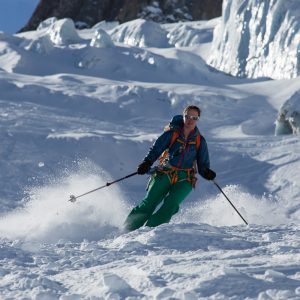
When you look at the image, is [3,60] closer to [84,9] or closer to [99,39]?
[99,39]

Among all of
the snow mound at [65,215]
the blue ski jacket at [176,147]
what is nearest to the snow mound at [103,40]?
the snow mound at [65,215]

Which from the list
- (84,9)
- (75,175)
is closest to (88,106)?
(75,175)

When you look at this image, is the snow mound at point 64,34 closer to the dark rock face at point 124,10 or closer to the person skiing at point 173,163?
the dark rock face at point 124,10

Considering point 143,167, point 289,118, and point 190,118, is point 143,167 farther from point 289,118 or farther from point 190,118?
point 289,118

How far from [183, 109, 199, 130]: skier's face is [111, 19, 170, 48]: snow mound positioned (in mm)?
34044

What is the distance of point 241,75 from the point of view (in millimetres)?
31453

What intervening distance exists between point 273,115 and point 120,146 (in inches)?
273

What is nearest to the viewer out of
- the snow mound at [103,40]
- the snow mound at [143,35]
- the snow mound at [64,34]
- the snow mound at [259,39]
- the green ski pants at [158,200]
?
the green ski pants at [158,200]

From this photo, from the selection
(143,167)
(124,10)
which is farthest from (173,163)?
(124,10)

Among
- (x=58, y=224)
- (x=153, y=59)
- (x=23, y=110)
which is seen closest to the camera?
(x=58, y=224)

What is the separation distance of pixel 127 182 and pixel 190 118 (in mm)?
5572

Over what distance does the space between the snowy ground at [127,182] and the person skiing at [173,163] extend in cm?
62

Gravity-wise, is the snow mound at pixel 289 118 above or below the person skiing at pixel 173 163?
below

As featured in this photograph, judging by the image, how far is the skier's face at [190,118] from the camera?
636 centimetres
